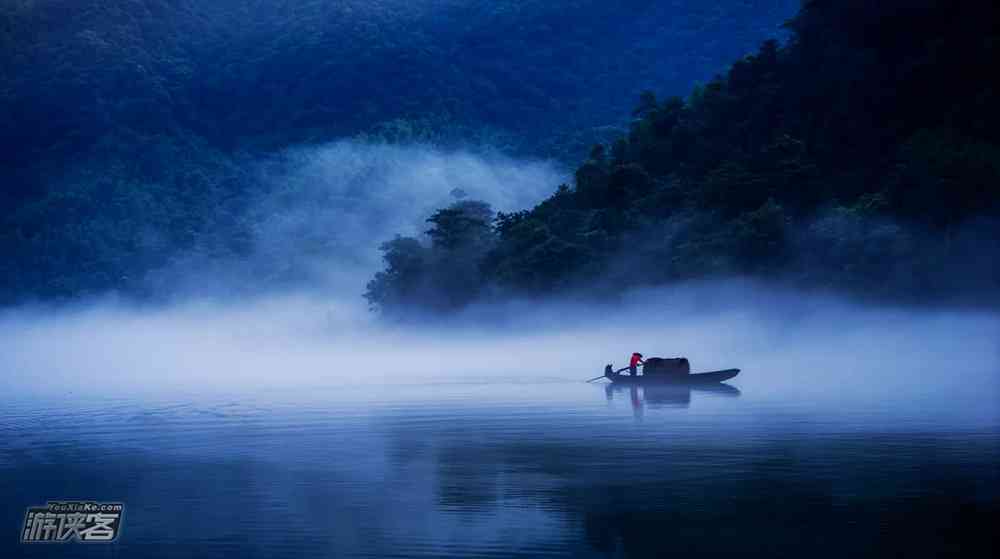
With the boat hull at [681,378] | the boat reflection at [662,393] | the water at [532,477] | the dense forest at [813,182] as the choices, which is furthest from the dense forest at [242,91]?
the water at [532,477]

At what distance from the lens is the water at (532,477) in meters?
14.2

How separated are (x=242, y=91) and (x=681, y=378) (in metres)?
138

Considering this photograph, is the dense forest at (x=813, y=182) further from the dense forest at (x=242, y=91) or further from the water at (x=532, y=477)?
the dense forest at (x=242, y=91)

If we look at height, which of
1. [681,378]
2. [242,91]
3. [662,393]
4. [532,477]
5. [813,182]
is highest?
[242,91]

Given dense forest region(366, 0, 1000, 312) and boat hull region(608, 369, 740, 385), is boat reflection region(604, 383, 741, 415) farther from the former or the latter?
dense forest region(366, 0, 1000, 312)

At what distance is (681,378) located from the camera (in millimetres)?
39750

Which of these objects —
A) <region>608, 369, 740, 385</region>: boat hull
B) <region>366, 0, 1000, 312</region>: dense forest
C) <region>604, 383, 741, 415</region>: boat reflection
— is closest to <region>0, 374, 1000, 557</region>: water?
<region>604, 383, 741, 415</region>: boat reflection

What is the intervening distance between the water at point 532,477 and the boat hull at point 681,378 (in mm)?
4937

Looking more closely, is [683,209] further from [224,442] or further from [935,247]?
→ [224,442]

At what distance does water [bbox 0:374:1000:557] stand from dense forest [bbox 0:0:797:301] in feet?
360

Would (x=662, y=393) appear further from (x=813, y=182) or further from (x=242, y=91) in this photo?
(x=242, y=91)

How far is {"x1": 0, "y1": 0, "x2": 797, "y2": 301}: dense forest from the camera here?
454 feet

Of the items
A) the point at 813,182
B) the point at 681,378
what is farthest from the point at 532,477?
the point at 813,182

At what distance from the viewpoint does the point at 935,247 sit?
2170 inches
